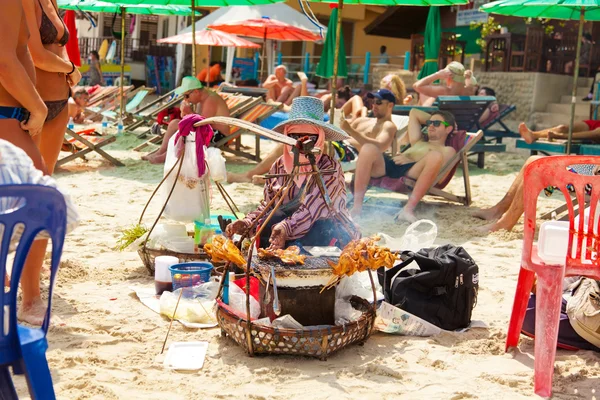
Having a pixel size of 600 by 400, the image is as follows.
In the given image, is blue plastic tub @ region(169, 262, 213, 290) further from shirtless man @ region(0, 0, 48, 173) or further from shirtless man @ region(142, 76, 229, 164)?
shirtless man @ region(142, 76, 229, 164)

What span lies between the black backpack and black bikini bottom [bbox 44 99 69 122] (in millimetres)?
1861

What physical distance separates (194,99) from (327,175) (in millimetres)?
5100

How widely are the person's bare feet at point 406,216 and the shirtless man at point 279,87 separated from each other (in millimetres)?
6495

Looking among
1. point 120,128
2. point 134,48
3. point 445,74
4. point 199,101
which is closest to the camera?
point 199,101

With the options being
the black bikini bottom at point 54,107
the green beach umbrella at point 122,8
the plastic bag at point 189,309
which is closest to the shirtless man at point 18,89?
the black bikini bottom at point 54,107

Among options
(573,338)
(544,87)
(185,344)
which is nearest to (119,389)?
(185,344)

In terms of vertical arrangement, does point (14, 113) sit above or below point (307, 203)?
above

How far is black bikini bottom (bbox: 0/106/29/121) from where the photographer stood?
2949mm

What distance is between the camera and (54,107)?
3490 millimetres

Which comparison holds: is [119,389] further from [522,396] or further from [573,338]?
[573,338]

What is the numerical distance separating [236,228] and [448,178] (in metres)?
3.98

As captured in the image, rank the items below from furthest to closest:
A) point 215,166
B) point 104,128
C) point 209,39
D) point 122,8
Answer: point 209,39 < point 104,128 < point 122,8 < point 215,166

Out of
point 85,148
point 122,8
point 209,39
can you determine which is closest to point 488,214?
point 85,148

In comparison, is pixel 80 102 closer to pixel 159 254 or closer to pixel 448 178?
pixel 448 178
